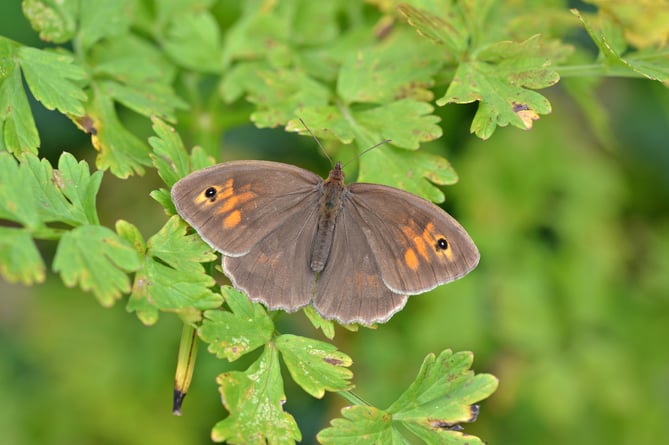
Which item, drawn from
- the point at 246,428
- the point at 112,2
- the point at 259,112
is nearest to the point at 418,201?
the point at 259,112

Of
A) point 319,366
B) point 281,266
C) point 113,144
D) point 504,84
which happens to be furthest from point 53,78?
point 504,84

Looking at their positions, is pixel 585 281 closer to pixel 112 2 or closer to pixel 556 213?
pixel 556 213

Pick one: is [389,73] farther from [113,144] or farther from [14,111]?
[14,111]

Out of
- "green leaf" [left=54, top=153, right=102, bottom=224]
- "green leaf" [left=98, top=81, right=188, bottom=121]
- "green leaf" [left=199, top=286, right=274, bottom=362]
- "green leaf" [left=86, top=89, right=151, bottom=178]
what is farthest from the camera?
"green leaf" [left=98, top=81, right=188, bottom=121]

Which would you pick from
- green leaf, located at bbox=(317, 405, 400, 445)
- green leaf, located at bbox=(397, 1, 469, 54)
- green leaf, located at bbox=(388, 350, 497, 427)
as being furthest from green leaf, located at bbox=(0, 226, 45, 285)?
green leaf, located at bbox=(397, 1, 469, 54)

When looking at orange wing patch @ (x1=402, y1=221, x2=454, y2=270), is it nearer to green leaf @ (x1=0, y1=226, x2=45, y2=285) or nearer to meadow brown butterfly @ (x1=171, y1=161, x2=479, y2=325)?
meadow brown butterfly @ (x1=171, y1=161, x2=479, y2=325)

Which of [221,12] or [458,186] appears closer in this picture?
[221,12]

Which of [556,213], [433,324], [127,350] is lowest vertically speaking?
[127,350]
